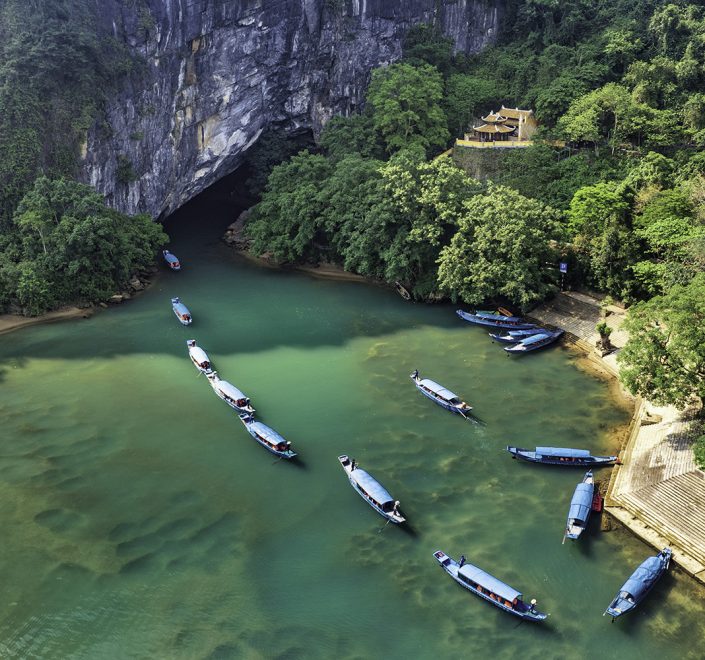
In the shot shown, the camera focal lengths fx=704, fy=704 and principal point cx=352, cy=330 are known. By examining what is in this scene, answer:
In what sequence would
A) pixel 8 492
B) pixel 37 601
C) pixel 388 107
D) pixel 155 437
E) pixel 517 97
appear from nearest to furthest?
pixel 37 601 → pixel 8 492 → pixel 155 437 → pixel 388 107 → pixel 517 97

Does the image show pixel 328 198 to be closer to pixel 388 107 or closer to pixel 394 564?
pixel 388 107

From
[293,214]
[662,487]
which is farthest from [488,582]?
[293,214]

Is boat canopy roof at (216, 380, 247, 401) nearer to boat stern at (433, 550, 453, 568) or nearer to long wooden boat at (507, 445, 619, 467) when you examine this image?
boat stern at (433, 550, 453, 568)

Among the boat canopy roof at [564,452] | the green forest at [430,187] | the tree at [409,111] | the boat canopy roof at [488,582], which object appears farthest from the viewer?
the tree at [409,111]

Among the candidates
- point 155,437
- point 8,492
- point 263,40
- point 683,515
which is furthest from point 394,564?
point 263,40

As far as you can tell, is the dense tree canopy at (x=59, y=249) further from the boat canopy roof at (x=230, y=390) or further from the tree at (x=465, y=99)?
the tree at (x=465, y=99)

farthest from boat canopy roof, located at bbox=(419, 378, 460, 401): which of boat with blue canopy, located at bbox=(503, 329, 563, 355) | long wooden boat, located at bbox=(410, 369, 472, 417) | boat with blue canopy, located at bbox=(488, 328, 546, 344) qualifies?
boat with blue canopy, located at bbox=(488, 328, 546, 344)

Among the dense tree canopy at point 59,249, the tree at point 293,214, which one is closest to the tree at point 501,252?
the tree at point 293,214
